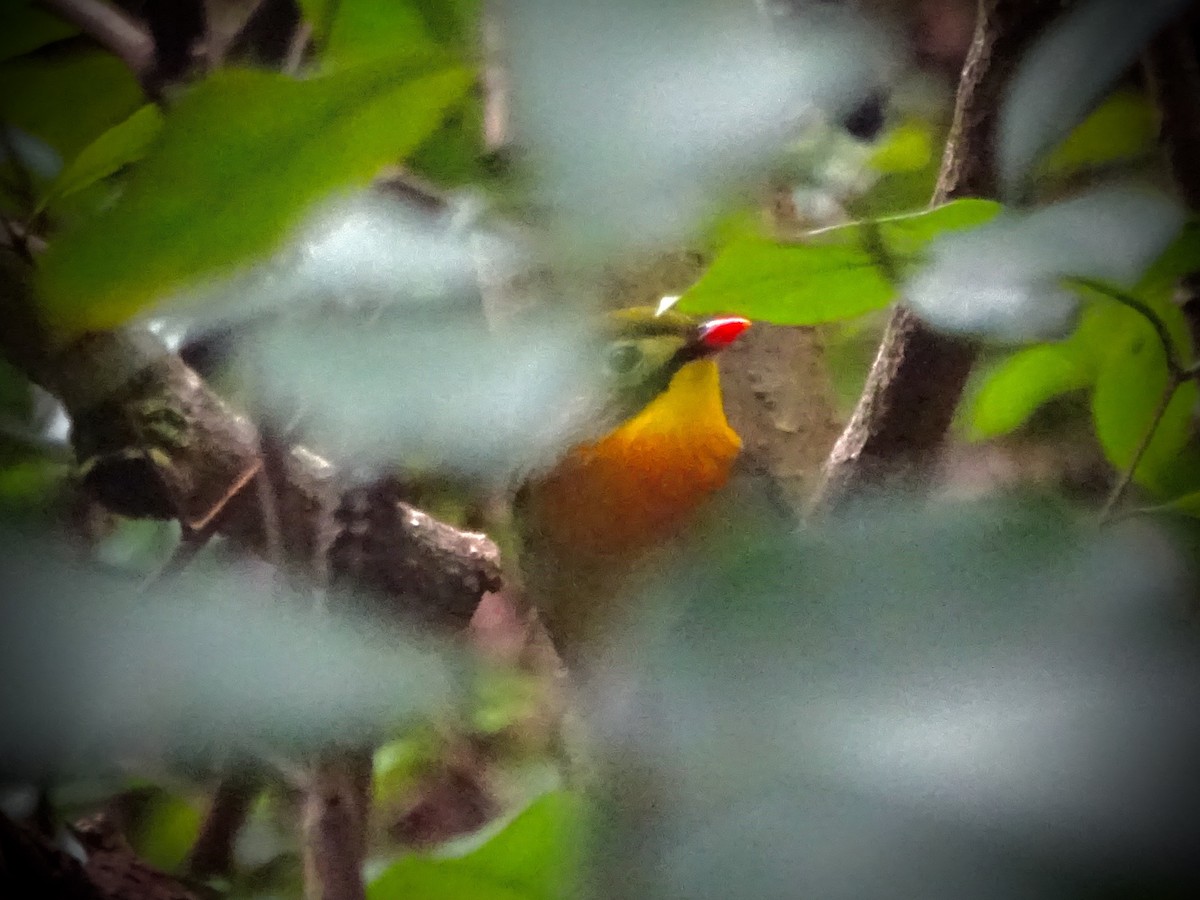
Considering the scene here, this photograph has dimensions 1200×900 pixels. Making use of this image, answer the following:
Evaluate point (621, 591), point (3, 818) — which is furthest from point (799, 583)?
point (3, 818)

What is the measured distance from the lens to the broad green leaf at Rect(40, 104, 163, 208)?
0.38 m

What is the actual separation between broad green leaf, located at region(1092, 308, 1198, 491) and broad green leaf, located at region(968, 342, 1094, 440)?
13 millimetres

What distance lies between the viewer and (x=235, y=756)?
1.28 feet

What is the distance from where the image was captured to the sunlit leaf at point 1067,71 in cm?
39

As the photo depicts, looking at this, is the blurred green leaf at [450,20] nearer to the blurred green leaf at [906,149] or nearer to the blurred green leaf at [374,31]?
the blurred green leaf at [374,31]

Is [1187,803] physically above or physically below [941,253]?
below

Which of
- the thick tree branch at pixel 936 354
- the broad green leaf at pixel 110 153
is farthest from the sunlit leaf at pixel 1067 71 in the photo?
the broad green leaf at pixel 110 153

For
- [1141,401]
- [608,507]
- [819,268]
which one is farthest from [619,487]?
[1141,401]

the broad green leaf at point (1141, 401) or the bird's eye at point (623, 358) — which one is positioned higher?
the broad green leaf at point (1141, 401)

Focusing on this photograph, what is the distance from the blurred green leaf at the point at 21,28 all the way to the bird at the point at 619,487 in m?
0.26

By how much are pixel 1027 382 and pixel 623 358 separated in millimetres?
168

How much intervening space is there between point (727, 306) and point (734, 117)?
8 cm

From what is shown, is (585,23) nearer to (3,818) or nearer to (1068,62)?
(1068,62)

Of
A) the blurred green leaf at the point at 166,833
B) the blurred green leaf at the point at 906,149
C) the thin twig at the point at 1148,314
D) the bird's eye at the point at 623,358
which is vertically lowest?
the blurred green leaf at the point at 166,833
